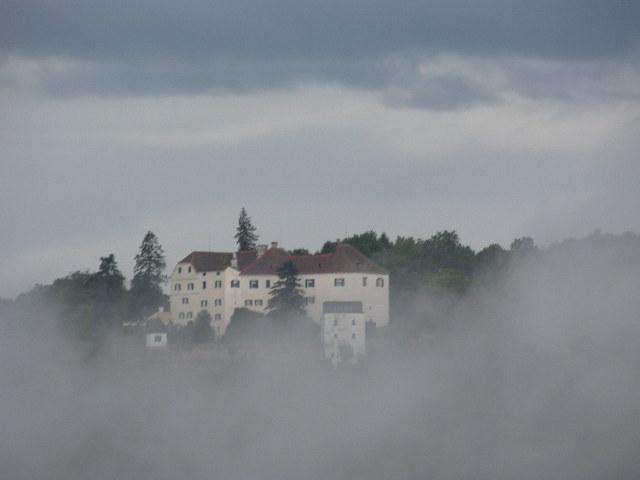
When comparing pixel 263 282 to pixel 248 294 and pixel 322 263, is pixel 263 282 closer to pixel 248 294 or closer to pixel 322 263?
pixel 248 294

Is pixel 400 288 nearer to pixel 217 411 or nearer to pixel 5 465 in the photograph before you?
pixel 217 411

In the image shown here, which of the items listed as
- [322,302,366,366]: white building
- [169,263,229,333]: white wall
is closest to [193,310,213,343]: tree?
[169,263,229,333]: white wall

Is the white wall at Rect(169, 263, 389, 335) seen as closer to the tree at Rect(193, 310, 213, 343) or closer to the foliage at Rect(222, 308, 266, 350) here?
the tree at Rect(193, 310, 213, 343)

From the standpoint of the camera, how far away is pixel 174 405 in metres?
72.4

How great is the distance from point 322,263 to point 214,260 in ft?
23.7

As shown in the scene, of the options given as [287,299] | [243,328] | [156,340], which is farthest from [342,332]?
[156,340]

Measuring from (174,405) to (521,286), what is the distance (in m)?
17.4

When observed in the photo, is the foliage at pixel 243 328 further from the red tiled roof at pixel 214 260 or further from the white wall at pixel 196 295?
the red tiled roof at pixel 214 260

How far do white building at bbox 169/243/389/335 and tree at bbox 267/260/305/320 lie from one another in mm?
1033

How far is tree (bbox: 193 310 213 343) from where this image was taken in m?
102

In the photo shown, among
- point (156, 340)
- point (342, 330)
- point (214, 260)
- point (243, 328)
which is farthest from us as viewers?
point (214, 260)

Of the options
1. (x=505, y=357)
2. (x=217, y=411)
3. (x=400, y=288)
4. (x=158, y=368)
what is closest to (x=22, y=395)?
(x=217, y=411)

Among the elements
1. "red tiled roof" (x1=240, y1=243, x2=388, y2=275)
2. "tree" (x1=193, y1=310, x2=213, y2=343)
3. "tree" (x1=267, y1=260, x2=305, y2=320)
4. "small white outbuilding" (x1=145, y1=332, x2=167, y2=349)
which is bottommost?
"small white outbuilding" (x1=145, y1=332, x2=167, y2=349)

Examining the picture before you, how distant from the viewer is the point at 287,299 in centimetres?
10200
